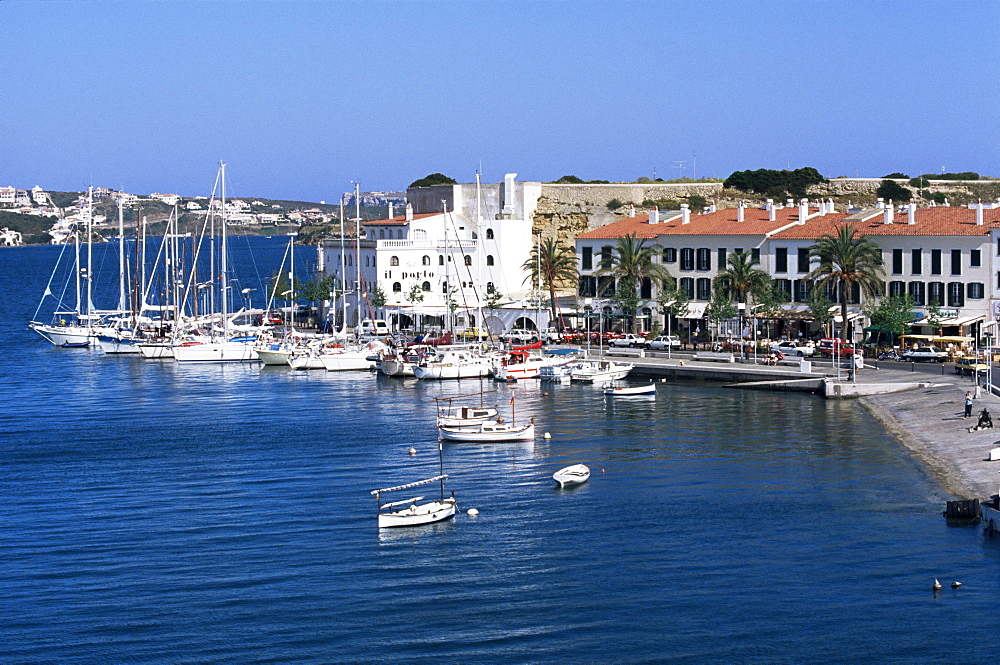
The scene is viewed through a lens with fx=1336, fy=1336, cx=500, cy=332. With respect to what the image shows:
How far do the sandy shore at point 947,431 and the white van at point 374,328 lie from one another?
35.9 metres

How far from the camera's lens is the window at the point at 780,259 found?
255 ft

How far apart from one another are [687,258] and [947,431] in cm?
3310

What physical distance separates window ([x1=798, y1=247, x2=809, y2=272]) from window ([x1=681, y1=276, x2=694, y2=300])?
282 inches

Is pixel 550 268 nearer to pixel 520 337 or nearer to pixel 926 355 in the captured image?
pixel 520 337

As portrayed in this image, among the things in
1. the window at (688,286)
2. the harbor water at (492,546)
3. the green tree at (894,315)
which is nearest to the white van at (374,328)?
the window at (688,286)

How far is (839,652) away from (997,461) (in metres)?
18.1

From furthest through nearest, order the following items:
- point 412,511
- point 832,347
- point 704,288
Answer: point 704,288 < point 832,347 < point 412,511

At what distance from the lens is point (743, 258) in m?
77.6

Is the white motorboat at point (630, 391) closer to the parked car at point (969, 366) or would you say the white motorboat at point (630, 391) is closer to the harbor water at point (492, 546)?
the harbor water at point (492, 546)

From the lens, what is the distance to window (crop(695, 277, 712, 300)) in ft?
265

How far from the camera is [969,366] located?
62.8 m

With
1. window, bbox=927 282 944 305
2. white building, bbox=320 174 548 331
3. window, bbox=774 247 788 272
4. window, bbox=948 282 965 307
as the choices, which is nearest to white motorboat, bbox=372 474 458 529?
window, bbox=927 282 944 305

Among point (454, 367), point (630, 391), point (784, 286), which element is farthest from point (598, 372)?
point (784, 286)

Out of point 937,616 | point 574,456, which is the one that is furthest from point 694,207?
point 937,616
